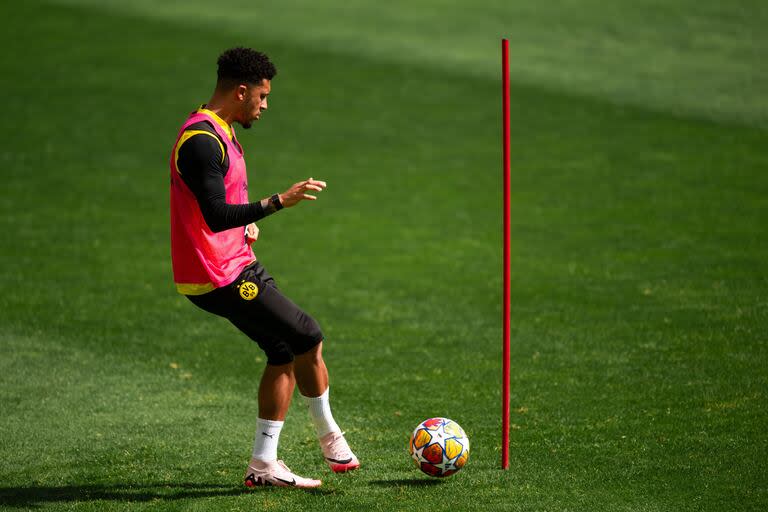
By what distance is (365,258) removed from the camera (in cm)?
1359

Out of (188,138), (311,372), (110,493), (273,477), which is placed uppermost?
(188,138)

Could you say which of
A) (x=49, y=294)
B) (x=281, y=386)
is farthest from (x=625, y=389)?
(x=49, y=294)

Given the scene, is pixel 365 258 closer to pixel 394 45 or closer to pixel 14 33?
pixel 394 45

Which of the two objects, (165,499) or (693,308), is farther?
(693,308)

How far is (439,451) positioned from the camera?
6.55 m

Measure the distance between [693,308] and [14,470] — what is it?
681cm

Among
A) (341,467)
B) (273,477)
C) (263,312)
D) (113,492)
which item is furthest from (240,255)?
(113,492)

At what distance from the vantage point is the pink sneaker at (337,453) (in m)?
6.81

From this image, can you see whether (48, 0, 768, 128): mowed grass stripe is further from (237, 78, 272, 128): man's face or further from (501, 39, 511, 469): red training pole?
(237, 78, 272, 128): man's face

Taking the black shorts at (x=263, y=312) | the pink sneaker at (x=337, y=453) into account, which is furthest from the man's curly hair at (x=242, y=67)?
the pink sneaker at (x=337, y=453)

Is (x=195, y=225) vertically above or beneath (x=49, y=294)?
above

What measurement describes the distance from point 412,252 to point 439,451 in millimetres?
7286

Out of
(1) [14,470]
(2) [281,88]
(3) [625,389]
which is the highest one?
(2) [281,88]

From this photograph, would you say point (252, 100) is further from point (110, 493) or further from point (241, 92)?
point (110, 493)
